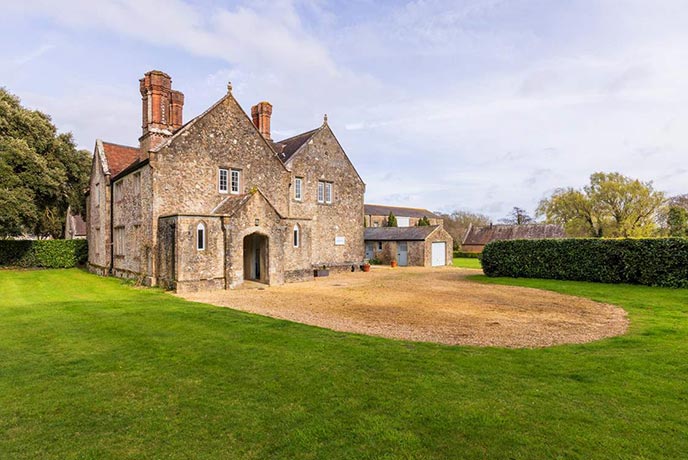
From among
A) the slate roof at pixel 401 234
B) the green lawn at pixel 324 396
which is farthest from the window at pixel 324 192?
the green lawn at pixel 324 396

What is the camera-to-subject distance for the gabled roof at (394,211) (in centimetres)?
7746

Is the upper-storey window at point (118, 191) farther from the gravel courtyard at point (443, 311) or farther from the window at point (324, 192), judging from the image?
the window at point (324, 192)

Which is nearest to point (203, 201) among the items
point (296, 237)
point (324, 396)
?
point (296, 237)

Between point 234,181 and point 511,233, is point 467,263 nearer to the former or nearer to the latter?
point 511,233

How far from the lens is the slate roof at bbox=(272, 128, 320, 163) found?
2922cm

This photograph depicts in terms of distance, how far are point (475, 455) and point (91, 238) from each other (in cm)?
3250

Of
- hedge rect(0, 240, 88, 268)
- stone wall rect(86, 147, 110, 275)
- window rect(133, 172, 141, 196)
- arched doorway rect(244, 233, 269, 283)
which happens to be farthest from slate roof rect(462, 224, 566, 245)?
hedge rect(0, 240, 88, 268)

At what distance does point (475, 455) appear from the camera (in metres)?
4.14

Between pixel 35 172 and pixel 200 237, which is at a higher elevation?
pixel 35 172

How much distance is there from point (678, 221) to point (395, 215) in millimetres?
46099

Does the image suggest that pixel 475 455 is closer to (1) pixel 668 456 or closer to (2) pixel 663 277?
(1) pixel 668 456

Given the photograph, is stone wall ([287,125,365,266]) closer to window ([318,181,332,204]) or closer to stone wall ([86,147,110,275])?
window ([318,181,332,204])

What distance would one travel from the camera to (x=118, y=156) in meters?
27.3

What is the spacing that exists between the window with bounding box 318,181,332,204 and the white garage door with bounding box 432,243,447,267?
1403cm
